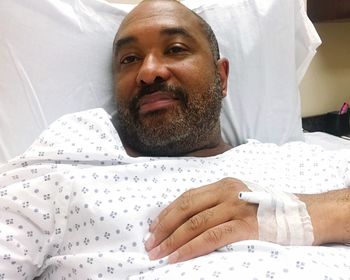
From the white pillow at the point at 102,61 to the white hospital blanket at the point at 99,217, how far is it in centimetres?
16

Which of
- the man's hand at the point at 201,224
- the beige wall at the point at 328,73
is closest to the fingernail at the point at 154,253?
the man's hand at the point at 201,224

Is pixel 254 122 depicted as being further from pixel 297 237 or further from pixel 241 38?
pixel 297 237

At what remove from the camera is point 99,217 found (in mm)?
743

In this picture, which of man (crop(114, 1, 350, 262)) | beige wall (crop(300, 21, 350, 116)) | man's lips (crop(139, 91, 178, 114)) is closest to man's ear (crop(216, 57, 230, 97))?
man (crop(114, 1, 350, 262))

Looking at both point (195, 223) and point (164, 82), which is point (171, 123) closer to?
point (164, 82)

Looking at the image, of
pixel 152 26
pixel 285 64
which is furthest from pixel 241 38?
pixel 152 26

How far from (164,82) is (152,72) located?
0.04 meters

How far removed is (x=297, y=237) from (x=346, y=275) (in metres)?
0.10

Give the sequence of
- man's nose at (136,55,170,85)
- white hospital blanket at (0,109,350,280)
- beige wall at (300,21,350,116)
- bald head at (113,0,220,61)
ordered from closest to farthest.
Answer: white hospital blanket at (0,109,350,280) < man's nose at (136,55,170,85) < bald head at (113,0,220,61) < beige wall at (300,21,350,116)

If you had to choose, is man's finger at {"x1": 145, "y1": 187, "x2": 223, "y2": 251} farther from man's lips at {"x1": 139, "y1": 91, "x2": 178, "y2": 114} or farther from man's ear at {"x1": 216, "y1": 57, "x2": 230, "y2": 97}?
man's ear at {"x1": 216, "y1": 57, "x2": 230, "y2": 97}

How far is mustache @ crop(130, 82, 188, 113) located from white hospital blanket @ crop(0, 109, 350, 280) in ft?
0.34

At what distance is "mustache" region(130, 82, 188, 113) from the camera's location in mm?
972

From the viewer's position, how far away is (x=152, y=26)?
1029mm

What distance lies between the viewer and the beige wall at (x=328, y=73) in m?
1.78
